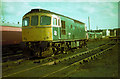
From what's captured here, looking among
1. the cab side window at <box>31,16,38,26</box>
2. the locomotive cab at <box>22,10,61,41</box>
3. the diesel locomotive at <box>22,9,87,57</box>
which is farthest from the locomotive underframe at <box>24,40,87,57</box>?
the cab side window at <box>31,16,38,26</box>

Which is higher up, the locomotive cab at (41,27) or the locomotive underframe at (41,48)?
the locomotive cab at (41,27)

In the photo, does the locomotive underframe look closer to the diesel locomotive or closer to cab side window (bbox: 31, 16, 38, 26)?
the diesel locomotive

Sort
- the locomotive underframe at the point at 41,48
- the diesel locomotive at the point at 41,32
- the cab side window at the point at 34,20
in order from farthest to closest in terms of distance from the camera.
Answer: the cab side window at the point at 34,20, the diesel locomotive at the point at 41,32, the locomotive underframe at the point at 41,48

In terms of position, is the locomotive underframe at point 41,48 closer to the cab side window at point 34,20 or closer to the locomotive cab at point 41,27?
the locomotive cab at point 41,27

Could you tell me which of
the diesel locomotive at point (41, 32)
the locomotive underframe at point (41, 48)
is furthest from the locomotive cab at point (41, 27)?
the locomotive underframe at point (41, 48)

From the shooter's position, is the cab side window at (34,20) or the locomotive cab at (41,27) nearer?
the locomotive cab at (41,27)

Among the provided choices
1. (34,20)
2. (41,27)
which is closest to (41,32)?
(41,27)

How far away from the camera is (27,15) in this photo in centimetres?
875

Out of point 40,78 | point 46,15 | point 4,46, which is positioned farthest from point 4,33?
point 40,78

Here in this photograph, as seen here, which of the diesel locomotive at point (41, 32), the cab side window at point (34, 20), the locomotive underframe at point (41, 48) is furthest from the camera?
the cab side window at point (34, 20)

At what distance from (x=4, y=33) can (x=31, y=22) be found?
4323mm

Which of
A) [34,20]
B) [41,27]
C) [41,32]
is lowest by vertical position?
[41,32]


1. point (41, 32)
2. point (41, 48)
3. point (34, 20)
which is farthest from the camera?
point (34, 20)

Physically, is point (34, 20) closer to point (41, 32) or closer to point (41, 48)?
point (41, 32)
